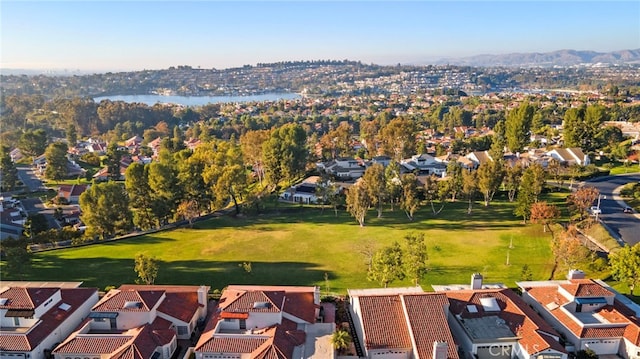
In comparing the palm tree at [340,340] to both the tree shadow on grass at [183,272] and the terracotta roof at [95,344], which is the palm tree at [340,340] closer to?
the terracotta roof at [95,344]

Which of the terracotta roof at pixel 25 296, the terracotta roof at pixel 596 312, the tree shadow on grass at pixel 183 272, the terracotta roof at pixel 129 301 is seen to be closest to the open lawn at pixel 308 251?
the tree shadow on grass at pixel 183 272

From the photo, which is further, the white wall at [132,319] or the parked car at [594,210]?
the parked car at [594,210]

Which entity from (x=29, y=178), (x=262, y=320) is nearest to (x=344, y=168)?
(x=262, y=320)

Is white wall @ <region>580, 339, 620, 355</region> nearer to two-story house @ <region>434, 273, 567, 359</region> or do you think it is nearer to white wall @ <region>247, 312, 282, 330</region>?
two-story house @ <region>434, 273, 567, 359</region>

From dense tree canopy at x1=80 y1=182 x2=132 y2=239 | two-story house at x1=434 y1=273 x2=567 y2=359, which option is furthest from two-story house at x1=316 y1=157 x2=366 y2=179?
two-story house at x1=434 y1=273 x2=567 y2=359

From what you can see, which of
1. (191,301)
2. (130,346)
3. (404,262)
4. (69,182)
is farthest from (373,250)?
(69,182)

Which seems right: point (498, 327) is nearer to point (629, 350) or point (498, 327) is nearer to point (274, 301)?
point (629, 350)

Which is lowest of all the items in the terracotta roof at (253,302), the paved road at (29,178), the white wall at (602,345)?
the paved road at (29,178)

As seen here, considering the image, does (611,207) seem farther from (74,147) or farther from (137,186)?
(74,147)
